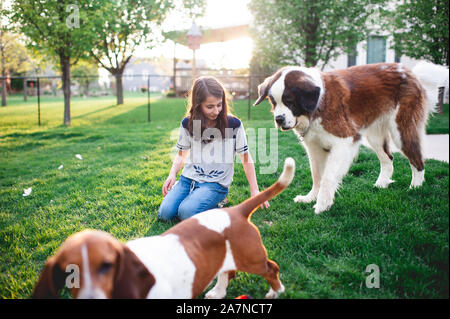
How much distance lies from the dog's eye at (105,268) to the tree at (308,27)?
11.1 m

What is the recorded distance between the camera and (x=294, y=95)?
300 cm

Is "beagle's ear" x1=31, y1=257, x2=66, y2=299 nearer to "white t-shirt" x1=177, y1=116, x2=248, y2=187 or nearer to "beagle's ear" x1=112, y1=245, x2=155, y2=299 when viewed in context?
"beagle's ear" x1=112, y1=245, x2=155, y2=299

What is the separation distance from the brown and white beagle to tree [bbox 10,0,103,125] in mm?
10002

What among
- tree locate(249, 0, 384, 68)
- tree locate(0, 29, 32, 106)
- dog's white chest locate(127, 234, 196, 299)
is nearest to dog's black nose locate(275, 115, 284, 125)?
dog's white chest locate(127, 234, 196, 299)

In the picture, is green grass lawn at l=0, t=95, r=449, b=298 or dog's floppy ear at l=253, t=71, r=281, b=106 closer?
green grass lawn at l=0, t=95, r=449, b=298

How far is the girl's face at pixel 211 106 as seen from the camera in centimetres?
300

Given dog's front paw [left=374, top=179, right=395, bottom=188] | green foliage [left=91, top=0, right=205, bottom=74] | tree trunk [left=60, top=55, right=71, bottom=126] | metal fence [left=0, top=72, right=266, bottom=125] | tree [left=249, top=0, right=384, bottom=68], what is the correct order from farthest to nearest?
green foliage [left=91, top=0, right=205, bottom=74] < metal fence [left=0, top=72, right=266, bottom=125] < tree trunk [left=60, top=55, right=71, bottom=126] < tree [left=249, top=0, right=384, bottom=68] < dog's front paw [left=374, top=179, right=395, bottom=188]

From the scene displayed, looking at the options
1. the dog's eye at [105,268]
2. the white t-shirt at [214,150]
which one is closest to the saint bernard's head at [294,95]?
the white t-shirt at [214,150]

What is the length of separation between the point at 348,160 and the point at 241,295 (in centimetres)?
194

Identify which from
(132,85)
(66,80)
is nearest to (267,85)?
(66,80)

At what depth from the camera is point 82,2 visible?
10.2 meters

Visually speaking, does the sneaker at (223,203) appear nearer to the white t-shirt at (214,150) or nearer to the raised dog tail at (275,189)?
the white t-shirt at (214,150)

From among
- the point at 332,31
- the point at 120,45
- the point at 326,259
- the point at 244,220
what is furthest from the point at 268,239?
the point at 120,45

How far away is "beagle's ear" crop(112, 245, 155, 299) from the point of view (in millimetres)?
1372
